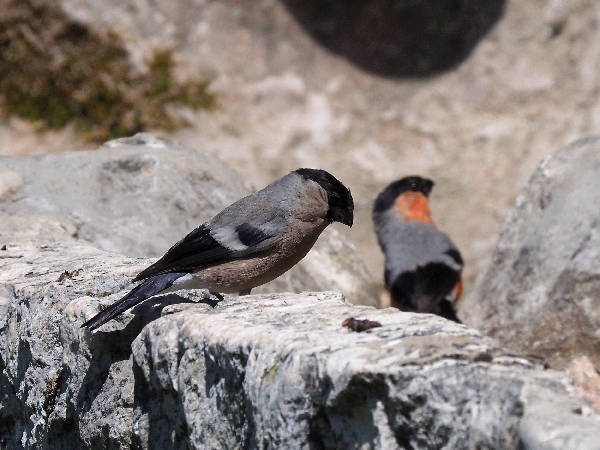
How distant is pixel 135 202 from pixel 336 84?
5.33 metres

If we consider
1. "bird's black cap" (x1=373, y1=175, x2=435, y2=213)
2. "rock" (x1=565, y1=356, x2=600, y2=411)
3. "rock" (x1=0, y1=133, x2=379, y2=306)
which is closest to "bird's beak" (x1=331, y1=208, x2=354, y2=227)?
"rock" (x1=0, y1=133, x2=379, y2=306)

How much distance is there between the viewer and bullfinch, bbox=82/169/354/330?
391 cm

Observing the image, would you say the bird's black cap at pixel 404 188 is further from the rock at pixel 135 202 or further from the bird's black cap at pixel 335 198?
the bird's black cap at pixel 335 198

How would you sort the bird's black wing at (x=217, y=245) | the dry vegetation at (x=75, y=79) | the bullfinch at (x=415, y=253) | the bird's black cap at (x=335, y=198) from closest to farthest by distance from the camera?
the bird's black wing at (x=217, y=245) → the bird's black cap at (x=335, y=198) → the bullfinch at (x=415, y=253) → the dry vegetation at (x=75, y=79)

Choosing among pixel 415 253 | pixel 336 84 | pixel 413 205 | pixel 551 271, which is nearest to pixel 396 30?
pixel 336 84

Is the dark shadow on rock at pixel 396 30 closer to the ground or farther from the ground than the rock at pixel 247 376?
farther from the ground

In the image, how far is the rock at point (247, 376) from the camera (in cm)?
215

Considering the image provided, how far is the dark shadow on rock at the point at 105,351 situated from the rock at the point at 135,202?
1.59 meters

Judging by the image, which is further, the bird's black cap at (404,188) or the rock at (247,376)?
the bird's black cap at (404,188)

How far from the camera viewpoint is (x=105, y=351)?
3459 millimetres

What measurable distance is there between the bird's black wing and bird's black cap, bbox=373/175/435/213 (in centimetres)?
473

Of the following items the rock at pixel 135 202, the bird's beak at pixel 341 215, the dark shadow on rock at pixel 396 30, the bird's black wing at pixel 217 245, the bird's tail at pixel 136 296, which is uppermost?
the dark shadow on rock at pixel 396 30

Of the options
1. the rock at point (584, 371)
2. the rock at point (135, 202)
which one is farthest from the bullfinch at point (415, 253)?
the rock at point (584, 371)

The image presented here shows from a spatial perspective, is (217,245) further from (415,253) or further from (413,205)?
(413,205)
